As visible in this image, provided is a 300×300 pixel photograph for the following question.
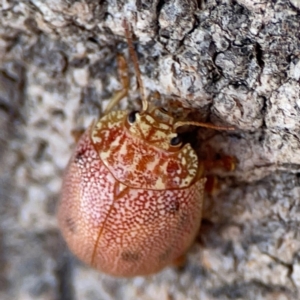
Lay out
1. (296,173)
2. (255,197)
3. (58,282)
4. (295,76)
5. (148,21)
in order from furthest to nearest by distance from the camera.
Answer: (58,282) < (255,197) < (296,173) < (148,21) < (295,76)

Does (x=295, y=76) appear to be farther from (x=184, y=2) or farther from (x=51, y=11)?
(x=51, y=11)

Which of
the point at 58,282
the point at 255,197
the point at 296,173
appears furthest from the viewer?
the point at 58,282

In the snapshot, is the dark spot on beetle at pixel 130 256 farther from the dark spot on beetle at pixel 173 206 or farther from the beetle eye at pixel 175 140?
the beetle eye at pixel 175 140

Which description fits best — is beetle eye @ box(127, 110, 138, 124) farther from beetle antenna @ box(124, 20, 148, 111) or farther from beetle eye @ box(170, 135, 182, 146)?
beetle eye @ box(170, 135, 182, 146)

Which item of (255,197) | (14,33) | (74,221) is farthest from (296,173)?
(14,33)

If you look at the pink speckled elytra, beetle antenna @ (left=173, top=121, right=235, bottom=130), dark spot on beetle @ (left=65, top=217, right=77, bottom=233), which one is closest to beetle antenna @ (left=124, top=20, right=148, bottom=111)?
the pink speckled elytra

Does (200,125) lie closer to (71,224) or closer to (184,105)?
(184,105)

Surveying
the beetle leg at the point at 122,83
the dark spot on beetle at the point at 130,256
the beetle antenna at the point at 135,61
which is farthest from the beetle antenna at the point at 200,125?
the dark spot on beetle at the point at 130,256

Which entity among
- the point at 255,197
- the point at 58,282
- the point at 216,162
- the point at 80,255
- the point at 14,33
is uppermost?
the point at 14,33

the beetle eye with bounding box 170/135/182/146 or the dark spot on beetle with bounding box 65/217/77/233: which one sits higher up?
the beetle eye with bounding box 170/135/182/146
